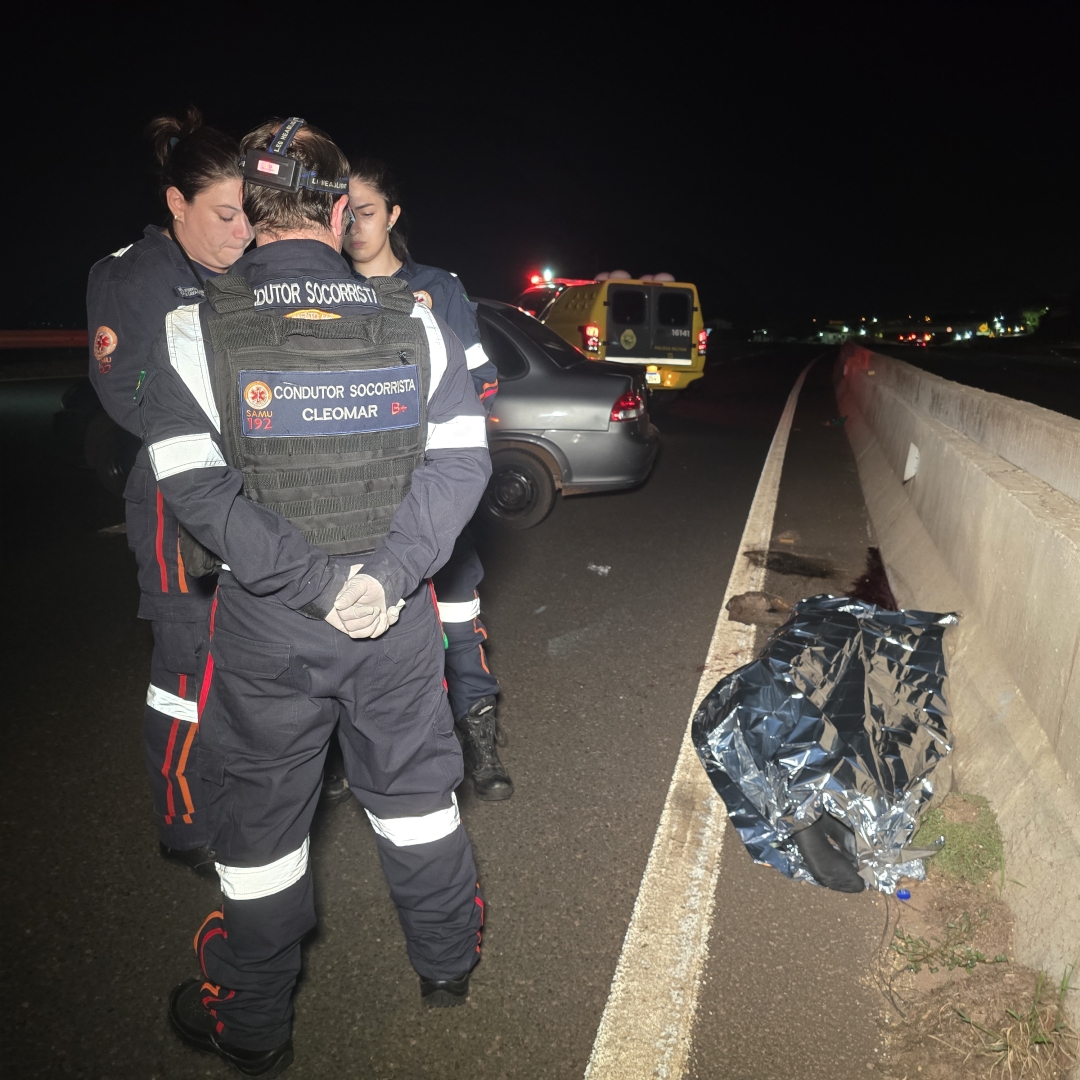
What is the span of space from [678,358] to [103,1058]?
47.0 feet

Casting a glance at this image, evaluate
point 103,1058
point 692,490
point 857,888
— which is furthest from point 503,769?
point 692,490

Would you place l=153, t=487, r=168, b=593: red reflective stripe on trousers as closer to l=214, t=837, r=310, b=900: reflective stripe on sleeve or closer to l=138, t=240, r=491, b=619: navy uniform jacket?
l=138, t=240, r=491, b=619: navy uniform jacket

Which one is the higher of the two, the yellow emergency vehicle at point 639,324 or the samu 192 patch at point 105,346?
the samu 192 patch at point 105,346

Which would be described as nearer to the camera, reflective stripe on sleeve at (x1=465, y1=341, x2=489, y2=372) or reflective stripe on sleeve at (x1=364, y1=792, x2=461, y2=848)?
reflective stripe on sleeve at (x1=364, y1=792, x2=461, y2=848)

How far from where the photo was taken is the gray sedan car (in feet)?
23.7

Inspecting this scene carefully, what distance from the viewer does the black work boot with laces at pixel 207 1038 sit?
85.7 inches

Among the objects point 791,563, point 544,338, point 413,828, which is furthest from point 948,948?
point 544,338

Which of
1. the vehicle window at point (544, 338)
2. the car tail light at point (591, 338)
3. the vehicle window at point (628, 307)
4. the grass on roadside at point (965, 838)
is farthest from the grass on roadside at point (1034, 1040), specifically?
the vehicle window at point (628, 307)

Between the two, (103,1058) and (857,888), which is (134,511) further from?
(857,888)

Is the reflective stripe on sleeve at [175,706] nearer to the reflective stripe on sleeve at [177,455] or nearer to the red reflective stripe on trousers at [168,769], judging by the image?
the red reflective stripe on trousers at [168,769]

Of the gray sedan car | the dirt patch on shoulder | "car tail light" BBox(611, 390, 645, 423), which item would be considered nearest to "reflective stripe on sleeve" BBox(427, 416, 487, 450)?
the dirt patch on shoulder

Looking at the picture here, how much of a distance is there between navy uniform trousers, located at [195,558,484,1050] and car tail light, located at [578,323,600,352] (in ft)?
40.3

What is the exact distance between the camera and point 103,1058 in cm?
222

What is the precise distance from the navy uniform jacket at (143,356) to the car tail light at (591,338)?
38.4 ft
